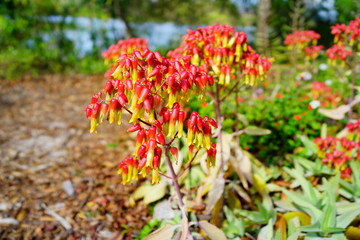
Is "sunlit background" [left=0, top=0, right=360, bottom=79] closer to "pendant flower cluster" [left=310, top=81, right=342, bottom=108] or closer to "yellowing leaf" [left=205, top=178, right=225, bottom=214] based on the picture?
"pendant flower cluster" [left=310, top=81, right=342, bottom=108]

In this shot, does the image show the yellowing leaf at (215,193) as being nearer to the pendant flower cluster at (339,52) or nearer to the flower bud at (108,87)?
the flower bud at (108,87)

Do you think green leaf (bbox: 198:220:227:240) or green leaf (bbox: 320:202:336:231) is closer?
green leaf (bbox: 198:220:227:240)

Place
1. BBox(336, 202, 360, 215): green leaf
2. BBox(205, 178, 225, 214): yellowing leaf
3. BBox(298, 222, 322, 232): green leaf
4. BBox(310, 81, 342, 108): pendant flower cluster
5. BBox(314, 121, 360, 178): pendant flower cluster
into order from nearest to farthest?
BBox(298, 222, 322, 232): green leaf, BBox(336, 202, 360, 215): green leaf, BBox(205, 178, 225, 214): yellowing leaf, BBox(314, 121, 360, 178): pendant flower cluster, BBox(310, 81, 342, 108): pendant flower cluster

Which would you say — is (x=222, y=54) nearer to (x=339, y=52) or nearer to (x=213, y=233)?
(x=213, y=233)

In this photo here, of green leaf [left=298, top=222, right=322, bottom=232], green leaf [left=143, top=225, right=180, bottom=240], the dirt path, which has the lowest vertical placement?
the dirt path

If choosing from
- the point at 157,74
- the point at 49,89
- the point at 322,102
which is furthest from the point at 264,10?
the point at 157,74

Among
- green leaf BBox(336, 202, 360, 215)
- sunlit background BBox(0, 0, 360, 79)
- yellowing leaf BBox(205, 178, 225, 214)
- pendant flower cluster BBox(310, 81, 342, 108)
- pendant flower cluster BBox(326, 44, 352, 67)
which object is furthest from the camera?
sunlit background BBox(0, 0, 360, 79)

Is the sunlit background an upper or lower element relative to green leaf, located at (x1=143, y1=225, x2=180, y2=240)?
upper

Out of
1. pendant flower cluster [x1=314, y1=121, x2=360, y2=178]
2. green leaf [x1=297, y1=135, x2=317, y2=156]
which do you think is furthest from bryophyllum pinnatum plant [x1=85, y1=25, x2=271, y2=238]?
green leaf [x1=297, y1=135, x2=317, y2=156]
